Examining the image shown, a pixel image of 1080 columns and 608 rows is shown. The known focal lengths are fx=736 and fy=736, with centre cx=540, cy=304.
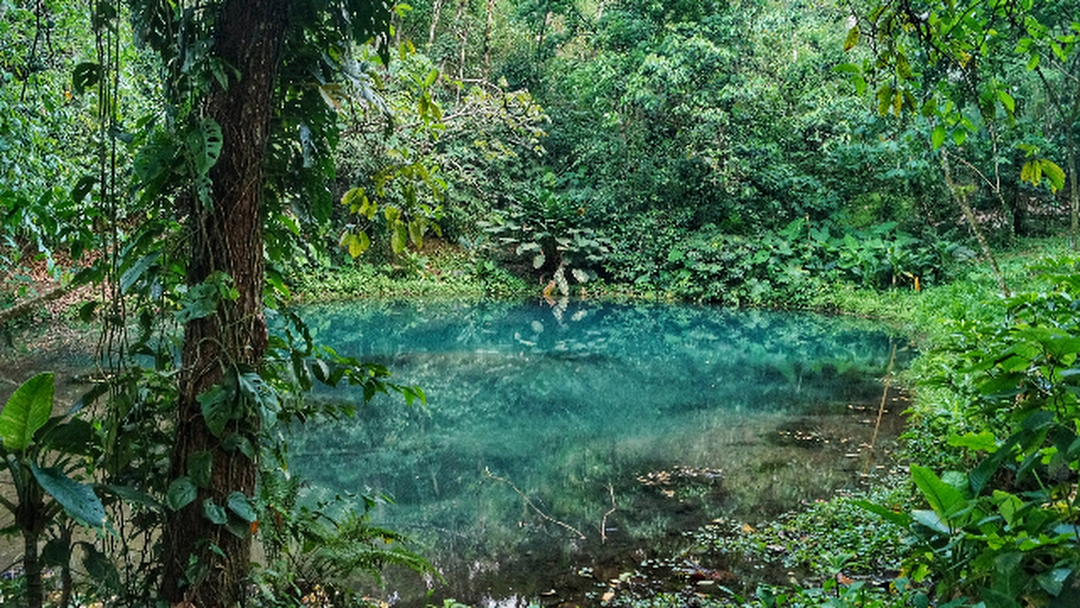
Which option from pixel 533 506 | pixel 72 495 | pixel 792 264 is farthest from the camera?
pixel 792 264

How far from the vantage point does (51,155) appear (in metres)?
4.86

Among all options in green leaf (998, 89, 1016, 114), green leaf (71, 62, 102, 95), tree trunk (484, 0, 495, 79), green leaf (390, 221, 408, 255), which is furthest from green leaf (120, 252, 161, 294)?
tree trunk (484, 0, 495, 79)

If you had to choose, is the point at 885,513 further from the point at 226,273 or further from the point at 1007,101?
the point at 226,273

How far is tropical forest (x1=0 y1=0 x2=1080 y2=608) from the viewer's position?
5.81 ft

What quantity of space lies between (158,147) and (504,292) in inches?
512

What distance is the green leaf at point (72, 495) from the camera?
4.78ft

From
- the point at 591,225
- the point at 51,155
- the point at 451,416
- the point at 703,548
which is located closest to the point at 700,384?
the point at 451,416

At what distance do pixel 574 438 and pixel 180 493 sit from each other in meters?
4.40

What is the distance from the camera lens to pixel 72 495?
1.50 meters

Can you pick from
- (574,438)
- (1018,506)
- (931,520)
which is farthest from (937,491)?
(574,438)

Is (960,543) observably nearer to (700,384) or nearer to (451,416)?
(451,416)

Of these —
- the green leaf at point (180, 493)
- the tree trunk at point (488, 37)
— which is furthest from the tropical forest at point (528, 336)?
the tree trunk at point (488, 37)

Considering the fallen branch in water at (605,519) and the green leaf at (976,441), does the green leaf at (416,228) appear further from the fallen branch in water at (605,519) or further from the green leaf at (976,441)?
the fallen branch in water at (605,519)

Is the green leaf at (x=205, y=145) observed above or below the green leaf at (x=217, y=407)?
above
